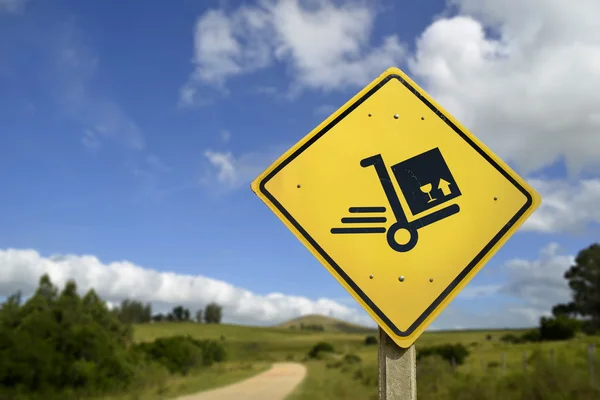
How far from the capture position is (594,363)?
912 cm

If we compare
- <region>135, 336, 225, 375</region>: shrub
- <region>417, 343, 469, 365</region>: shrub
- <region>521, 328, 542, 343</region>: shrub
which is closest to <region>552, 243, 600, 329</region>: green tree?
<region>521, 328, 542, 343</region>: shrub

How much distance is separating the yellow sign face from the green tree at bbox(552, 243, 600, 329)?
56520mm

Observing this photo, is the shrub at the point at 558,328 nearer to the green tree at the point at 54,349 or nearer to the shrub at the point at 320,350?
the shrub at the point at 320,350

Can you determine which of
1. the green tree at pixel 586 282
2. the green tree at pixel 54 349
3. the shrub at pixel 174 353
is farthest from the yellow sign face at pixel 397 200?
the green tree at pixel 586 282

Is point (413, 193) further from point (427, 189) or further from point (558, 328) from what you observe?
point (558, 328)

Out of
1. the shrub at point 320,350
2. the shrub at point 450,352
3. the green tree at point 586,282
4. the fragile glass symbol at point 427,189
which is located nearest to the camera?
the fragile glass symbol at point 427,189

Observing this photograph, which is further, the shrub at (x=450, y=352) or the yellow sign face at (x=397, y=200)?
the shrub at (x=450, y=352)

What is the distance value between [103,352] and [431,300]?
15.7 meters

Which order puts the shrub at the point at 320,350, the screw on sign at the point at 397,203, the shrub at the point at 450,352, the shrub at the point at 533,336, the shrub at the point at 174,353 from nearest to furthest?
the screw on sign at the point at 397,203, the shrub at the point at 450,352, the shrub at the point at 174,353, the shrub at the point at 533,336, the shrub at the point at 320,350

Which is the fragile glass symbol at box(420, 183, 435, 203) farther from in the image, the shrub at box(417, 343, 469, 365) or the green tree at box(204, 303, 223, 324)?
the green tree at box(204, 303, 223, 324)

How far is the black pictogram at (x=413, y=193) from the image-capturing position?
216cm

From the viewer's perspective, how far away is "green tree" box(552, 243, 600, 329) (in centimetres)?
5156

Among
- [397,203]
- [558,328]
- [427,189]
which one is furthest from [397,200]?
[558,328]

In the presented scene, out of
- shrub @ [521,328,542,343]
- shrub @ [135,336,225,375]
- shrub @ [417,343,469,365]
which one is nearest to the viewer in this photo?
shrub @ [417,343,469,365]
